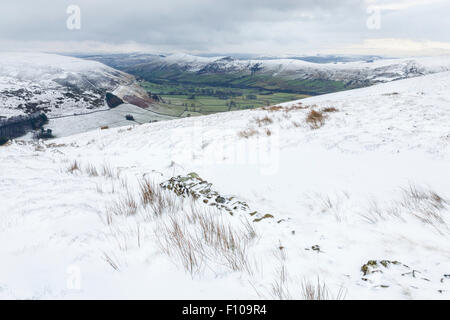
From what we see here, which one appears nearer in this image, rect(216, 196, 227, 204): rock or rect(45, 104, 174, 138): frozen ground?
rect(216, 196, 227, 204): rock

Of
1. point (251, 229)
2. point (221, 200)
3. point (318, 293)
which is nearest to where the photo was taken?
point (318, 293)

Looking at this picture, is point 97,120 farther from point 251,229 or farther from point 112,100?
point 251,229

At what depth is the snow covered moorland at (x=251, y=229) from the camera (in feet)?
5.98

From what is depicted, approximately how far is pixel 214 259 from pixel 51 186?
4.02 meters

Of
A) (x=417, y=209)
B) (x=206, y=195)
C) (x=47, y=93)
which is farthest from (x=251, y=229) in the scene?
(x=47, y=93)

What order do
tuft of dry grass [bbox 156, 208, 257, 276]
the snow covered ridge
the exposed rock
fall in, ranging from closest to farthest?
tuft of dry grass [bbox 156, 208, 257, 276]
the exposed rock
the snow covered ridge

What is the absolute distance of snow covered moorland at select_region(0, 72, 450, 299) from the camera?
1824 millimetres

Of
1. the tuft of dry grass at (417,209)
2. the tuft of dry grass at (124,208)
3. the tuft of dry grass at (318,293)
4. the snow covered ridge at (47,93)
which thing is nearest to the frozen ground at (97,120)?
the snow covered ridge at (47,93)

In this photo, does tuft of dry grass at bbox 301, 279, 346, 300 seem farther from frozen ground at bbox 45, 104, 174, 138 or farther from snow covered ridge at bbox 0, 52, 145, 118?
snow covered ridge at bbox 0, 52, 145, 118

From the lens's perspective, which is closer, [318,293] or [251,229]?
[318,293]

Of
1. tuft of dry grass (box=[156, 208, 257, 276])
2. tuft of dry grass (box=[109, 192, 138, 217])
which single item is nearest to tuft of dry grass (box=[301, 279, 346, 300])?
tuft of dry grass (box=[156, 208, 257, 276])

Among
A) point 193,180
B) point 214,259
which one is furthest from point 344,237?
point 193,180

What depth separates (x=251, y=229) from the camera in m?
2.70

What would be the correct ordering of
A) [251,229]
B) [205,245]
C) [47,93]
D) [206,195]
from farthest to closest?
[47,93] → [206,195] → [251,229] → [205,245]
